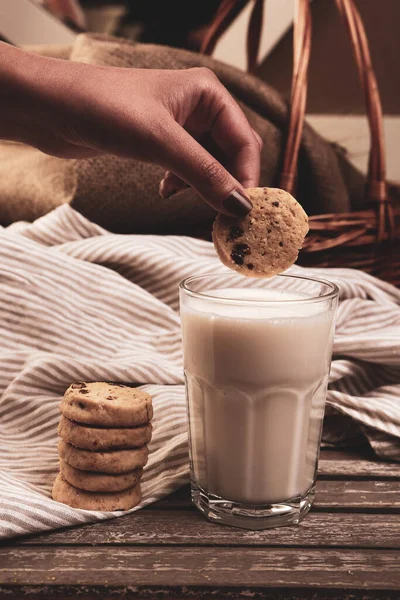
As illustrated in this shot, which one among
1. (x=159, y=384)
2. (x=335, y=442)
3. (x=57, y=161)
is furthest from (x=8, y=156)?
(x=335, y=442)

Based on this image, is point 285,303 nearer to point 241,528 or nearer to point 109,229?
point 241,528

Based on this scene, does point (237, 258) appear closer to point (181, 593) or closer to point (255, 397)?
point (255, 397)

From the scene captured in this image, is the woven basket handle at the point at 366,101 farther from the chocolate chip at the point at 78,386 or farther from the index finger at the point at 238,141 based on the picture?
the chocolate chip at the point at 78,386

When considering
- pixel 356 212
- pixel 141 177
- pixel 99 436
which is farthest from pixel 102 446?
pixel 356 212

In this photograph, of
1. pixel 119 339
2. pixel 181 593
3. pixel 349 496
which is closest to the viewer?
pixel 181 593

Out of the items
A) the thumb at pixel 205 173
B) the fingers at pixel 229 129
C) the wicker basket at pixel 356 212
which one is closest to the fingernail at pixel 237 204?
the thumb at pixel 205 173
